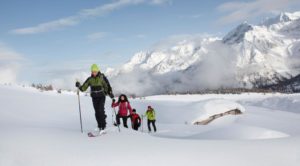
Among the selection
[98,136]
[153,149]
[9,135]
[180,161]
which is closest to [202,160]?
[180,161]

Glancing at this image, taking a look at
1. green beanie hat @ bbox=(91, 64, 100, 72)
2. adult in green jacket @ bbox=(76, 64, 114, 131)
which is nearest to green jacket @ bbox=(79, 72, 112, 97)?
adult in green jacket @ bbox=(76, 64, 114, 131)

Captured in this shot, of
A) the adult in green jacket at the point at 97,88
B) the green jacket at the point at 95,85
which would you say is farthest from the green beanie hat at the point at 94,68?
the green jacket at the point at 95,85

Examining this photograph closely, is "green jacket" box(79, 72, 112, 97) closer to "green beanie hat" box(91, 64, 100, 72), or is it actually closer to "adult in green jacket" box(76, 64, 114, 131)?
"adult in green jacket" box(76, 64, 114, 131)

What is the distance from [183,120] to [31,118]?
20994 mm

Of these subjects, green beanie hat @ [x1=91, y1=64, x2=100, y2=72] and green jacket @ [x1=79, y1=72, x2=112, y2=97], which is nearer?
green beanie hat @ [x1=91, y1=64, x2=100, y2=72]

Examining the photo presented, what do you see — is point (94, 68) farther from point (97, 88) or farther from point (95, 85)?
point (97, 88)

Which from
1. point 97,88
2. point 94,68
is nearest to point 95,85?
point 97,88

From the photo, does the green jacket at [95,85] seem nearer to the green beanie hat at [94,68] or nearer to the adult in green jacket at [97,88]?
the adult in green jacket at [97,88]

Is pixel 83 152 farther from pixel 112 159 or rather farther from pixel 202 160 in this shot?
pixel 202 160

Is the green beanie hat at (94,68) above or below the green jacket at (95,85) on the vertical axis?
above

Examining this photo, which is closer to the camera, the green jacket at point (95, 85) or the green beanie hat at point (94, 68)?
the green beanie hat at point (94, 68)

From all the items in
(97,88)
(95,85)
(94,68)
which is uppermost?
(94,68)

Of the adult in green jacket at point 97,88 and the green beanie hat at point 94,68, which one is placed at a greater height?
the green beanie hat at point 94,68

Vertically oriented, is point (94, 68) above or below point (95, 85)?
above
